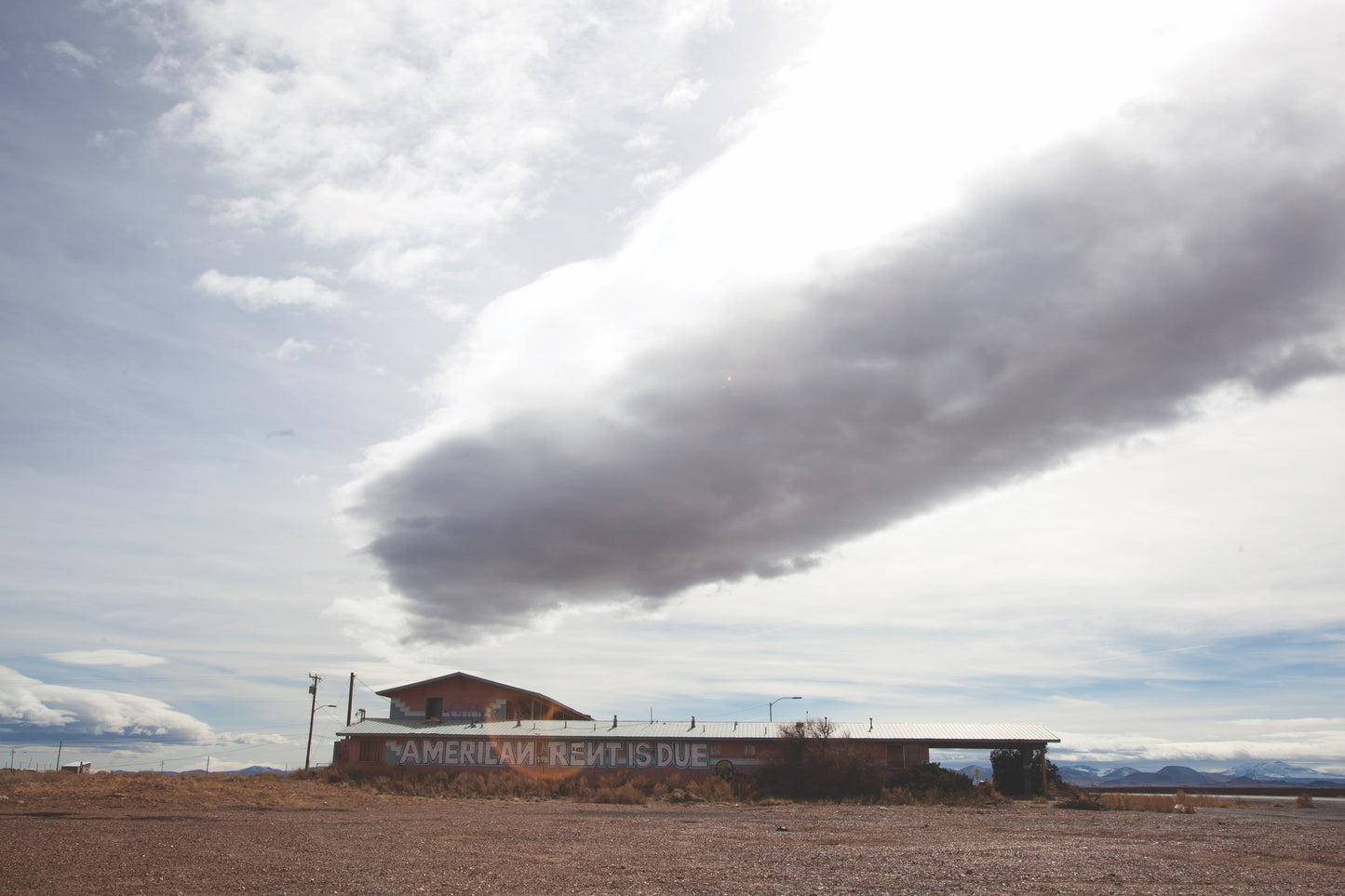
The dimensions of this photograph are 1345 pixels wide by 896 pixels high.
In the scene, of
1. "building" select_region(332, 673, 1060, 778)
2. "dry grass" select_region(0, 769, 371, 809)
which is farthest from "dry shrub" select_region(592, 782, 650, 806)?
"dry grass" select_region(0, 769, 371, 809)

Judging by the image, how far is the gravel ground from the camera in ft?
41.8

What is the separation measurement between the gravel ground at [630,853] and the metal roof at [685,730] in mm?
19095

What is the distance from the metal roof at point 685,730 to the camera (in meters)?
47.3

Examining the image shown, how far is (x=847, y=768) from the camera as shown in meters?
42.8

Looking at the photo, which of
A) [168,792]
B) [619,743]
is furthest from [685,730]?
[168,792]

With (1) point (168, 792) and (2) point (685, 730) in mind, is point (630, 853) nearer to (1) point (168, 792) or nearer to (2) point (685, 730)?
(1) point (168, 792)

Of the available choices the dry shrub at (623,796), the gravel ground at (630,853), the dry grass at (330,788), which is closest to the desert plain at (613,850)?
the gravel ground at (630,853)

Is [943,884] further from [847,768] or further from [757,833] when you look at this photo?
[847,768]

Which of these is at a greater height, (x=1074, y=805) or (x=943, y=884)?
(x=943, y=884)

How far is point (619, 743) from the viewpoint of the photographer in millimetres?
→ 49406

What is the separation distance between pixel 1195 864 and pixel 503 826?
16.1m

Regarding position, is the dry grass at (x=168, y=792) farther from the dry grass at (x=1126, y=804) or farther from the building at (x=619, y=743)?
the dry grass at (x=1126, y=804)

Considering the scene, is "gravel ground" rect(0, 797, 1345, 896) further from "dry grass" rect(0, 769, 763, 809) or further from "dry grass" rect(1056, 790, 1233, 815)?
"dry grass" rect(1056, 790, 1233, 815)

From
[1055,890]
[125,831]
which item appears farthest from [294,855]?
[1055,890]
